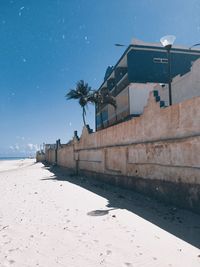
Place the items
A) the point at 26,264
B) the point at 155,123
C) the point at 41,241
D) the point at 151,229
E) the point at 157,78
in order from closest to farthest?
the point at 26,264 < the point at 41,241 < the point at 151,229 < the point at 155,123 < the point at 157,78

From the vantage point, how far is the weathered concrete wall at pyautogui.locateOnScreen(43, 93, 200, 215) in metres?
7.00

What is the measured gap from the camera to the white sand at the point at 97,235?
4.11m

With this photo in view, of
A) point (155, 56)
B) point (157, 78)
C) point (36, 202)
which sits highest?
point (155, 56)

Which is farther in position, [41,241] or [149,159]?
[149,159]

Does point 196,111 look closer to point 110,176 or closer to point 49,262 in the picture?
point 49,262

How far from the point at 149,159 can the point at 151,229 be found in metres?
4.01

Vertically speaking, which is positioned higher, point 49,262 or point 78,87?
point 78,87

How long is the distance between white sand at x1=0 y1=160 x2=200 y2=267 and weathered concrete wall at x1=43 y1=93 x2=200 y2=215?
700mm

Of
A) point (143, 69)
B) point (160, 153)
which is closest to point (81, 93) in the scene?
point (143, 69)

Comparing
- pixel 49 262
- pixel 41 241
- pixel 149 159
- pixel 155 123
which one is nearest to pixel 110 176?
pixel 149 159

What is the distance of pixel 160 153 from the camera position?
8.68 meters

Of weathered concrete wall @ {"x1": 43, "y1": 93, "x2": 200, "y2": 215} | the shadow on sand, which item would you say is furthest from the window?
the shadow on sand

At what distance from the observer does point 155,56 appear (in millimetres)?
27281

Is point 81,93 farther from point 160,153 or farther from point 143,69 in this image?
point 160,153
